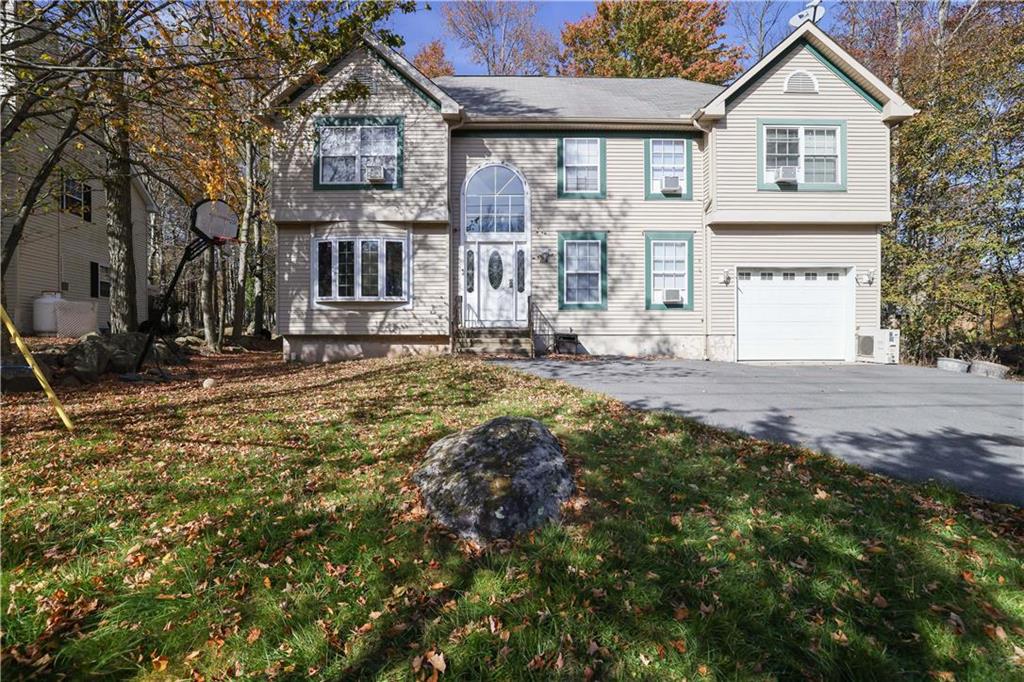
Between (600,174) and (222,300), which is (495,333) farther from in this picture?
(222,300)

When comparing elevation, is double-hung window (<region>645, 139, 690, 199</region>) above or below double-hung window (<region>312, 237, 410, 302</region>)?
above

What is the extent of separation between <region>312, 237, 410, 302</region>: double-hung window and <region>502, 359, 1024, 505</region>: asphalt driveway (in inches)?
149

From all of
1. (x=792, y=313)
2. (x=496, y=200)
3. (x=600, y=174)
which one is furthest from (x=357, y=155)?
(x=792, y=313)

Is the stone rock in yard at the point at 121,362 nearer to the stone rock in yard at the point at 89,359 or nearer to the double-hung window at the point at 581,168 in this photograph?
the stone rock in yard at the point at 89,359

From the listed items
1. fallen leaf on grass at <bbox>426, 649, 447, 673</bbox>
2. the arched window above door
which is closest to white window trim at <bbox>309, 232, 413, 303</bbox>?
the arched window above door

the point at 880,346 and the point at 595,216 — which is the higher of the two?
the point at 595,216

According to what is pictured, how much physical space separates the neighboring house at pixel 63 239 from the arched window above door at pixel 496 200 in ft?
28.6

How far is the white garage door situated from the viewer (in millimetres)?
11508

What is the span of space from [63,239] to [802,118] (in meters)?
23.8

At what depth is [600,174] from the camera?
11984 mm

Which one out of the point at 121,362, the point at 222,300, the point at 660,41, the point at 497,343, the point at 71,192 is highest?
the point at 660,41

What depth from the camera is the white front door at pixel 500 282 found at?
1188 centimetres

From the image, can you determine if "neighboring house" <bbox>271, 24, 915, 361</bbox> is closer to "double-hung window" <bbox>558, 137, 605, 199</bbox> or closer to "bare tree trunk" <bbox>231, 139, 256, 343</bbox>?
"double-hung window" <bbox>558, 137, 605, 199</bbox>

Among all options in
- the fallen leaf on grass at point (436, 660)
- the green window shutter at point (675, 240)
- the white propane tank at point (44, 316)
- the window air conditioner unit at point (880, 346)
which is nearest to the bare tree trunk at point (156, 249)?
the white propane tank at point (44, 316)
